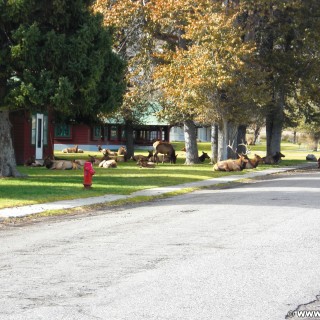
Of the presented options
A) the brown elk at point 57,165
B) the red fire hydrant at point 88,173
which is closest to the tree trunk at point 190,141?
the brown elk at point 57,165

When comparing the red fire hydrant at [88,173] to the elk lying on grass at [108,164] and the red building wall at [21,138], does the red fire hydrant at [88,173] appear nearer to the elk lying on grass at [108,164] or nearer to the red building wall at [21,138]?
the elk lying on grass at [108,164]

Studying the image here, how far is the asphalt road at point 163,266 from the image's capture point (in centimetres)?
713

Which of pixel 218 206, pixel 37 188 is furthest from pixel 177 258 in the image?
pixel 37 188

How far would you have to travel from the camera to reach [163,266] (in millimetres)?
9375

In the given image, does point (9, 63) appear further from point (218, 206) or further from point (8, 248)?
point (8, 248)

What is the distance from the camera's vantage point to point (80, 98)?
82.8 feet

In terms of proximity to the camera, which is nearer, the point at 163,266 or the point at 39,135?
the point at 163,266

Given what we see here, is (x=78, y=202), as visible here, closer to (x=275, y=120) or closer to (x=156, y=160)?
(x=156, y=160)

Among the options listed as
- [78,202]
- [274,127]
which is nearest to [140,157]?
[274,127]

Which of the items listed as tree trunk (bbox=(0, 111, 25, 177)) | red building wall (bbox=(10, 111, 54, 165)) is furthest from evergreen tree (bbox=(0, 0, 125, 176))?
red building wall (bbox=(10, 111, 54, 165))

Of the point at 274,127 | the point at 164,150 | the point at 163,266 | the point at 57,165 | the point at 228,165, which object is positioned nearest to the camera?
the point at 163,266

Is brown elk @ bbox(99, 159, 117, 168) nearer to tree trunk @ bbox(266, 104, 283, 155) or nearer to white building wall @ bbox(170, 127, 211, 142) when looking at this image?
tree trunk @ bbox(266, 104, 283, 155)

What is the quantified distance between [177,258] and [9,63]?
16448 mm

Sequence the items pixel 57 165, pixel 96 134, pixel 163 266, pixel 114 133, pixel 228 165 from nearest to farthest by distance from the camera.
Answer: pixel 163 266
pixel 57 165
pixel 228 165
pixel 96 134
pixel 114 133
